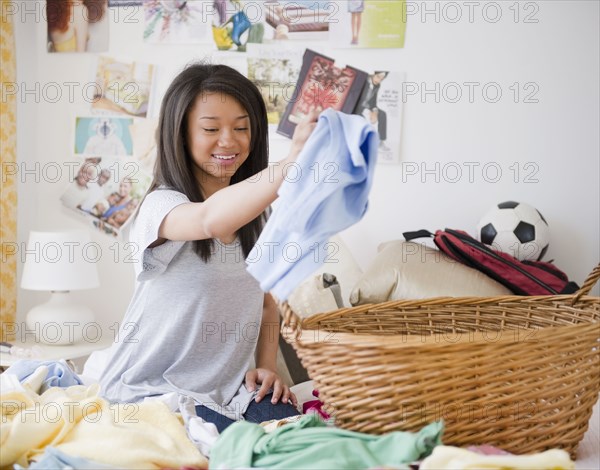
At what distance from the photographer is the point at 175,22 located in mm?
2998

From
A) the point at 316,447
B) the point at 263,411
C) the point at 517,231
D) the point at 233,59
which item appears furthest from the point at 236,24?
the point at 316,447

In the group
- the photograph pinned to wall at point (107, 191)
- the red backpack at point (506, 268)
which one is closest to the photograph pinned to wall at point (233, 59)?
the photograph pinned to wall at point (107, 191)

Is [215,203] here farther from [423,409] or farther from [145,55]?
[145,55]

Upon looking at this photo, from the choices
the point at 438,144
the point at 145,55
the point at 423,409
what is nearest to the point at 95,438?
the point at 423,409

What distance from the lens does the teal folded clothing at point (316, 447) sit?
91cm

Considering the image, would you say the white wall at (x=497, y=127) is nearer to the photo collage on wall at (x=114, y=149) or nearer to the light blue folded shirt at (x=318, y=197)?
the photo collage on wall at (x=114, y=149)

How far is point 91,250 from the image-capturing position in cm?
284

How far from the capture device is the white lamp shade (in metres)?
2.71

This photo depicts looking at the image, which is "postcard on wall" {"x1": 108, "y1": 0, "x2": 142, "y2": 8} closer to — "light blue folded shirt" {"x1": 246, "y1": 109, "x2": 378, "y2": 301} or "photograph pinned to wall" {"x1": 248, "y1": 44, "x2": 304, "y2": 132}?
"photograph pinned to wall" {"x1": 248, "y1": 44, "x2": 304, "y2": 132}

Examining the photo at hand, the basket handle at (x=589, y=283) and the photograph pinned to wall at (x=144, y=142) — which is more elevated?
the photograph pinned to wall at (x=144, y=142)

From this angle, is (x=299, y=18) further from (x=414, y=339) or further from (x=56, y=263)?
(x=414, y=339)

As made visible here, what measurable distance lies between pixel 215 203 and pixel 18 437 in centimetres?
48

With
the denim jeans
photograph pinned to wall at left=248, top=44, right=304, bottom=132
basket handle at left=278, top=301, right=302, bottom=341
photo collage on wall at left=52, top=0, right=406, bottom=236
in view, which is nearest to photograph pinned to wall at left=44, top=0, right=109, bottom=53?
photo collage on wall at left=52, top=0, right=406, bottom=236

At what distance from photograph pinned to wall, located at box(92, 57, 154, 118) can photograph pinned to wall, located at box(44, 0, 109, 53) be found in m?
0.09
